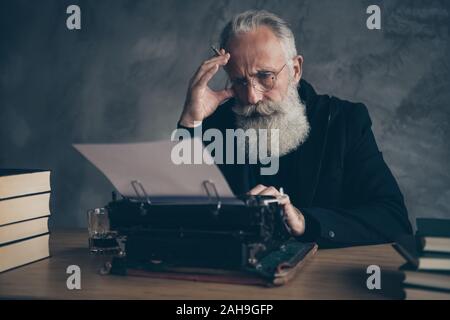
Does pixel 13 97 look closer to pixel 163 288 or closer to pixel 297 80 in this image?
pixel 297 80

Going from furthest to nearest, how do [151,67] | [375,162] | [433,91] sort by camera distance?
1. [151,67]
2. [433,91]
3. [375,162]

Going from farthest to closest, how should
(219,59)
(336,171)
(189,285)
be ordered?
(336,171)
(219,59)
(189,285)

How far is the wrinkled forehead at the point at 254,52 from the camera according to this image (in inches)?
92.1

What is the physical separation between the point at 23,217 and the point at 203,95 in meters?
1.24

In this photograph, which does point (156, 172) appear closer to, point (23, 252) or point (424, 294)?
point (23, 252)

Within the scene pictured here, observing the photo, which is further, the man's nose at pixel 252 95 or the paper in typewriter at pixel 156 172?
the man's nose at pixel 252 95

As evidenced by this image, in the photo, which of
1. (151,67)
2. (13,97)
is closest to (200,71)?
(151,67)

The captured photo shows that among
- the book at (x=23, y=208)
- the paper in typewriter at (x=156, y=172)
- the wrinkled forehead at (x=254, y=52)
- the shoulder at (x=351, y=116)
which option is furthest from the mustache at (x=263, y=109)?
the paper in typewriter at (x=156, y=172)

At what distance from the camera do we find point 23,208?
4.94ft

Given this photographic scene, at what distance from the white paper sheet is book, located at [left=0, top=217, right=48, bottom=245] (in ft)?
1.15

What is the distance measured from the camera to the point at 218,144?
2.70m

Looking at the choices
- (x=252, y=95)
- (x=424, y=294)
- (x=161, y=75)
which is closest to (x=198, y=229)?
(x=424, y=294)

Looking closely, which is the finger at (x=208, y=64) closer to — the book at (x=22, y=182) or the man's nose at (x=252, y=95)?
the man's nose at (x=252, y=95)

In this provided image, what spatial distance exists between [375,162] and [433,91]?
1028mm
